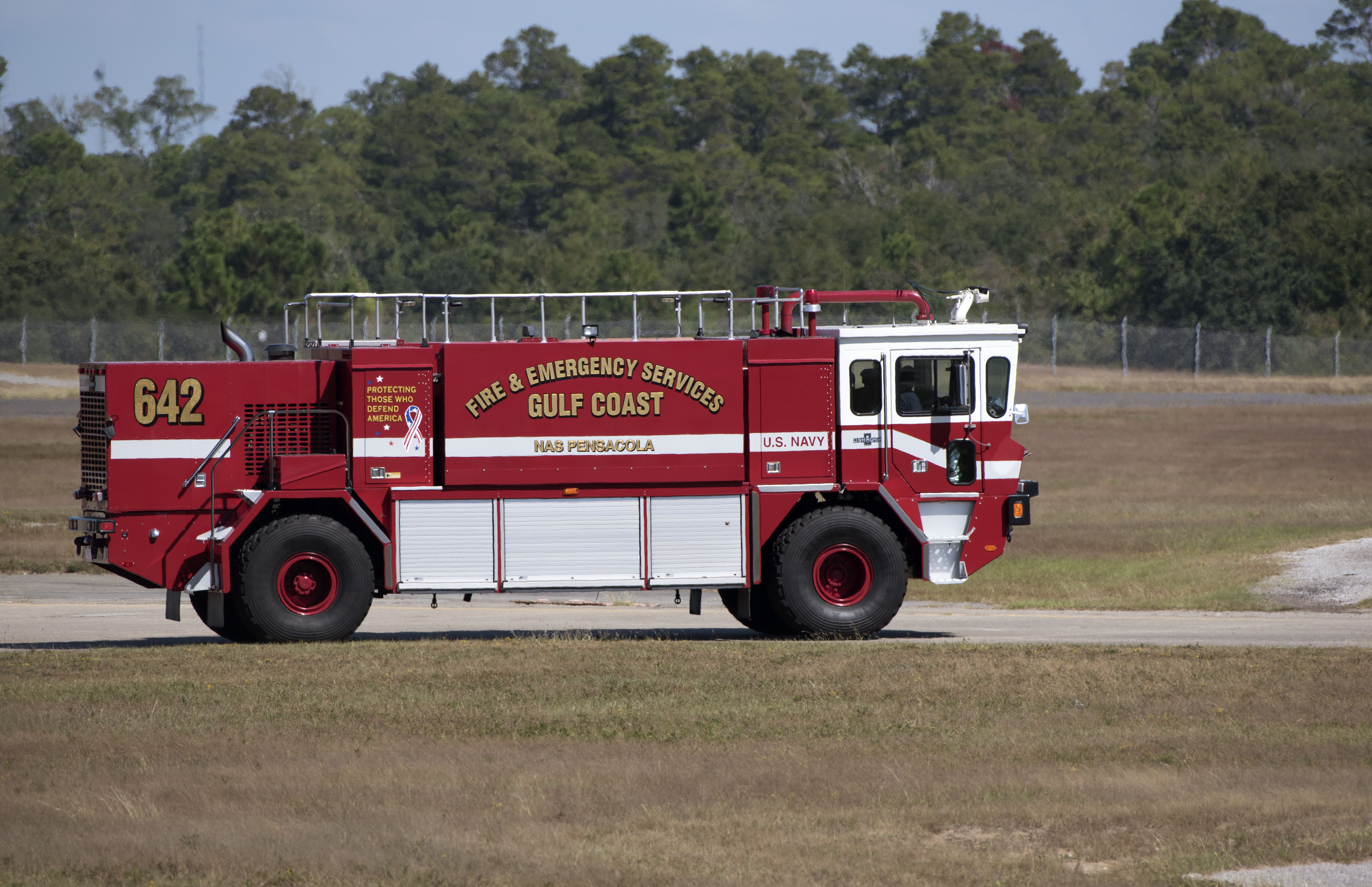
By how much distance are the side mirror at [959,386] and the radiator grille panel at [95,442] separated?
9.01 meters

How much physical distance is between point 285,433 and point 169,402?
1228 mm

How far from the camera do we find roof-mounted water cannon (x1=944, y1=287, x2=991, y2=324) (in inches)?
706

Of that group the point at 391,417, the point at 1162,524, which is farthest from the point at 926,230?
the point at 391,417

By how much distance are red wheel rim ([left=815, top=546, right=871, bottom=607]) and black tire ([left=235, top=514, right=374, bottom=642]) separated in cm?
484

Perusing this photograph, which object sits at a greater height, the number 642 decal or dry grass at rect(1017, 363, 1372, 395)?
dry grass at rect(1017, 363, 1372, 395)

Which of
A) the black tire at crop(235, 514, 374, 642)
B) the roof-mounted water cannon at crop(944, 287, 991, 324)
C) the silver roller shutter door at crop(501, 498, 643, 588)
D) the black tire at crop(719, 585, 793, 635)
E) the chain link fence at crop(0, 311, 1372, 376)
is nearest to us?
the black tire at crop(235, 514, 374, 642)

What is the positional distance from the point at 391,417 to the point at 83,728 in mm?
5757

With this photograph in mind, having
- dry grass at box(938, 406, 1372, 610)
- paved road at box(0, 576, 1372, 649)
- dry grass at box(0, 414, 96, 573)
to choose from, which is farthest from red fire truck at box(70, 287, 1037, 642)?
dry grass at box(0, 414, 96, 573)

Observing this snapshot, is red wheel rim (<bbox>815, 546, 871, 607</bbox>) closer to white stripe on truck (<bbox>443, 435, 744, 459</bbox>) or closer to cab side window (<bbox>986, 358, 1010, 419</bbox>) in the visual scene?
white stripe on truck (<bbox>443, 435, 744, 459</bbox>)

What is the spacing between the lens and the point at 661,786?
32.7ft

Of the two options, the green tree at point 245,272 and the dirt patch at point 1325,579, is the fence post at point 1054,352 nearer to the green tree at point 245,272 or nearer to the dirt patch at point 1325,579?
the green tree at point 245,272

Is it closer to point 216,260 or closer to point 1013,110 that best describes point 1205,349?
point 216,260

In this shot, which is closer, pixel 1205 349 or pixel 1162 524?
pixel 1162 524

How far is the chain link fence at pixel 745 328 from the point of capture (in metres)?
58.2
